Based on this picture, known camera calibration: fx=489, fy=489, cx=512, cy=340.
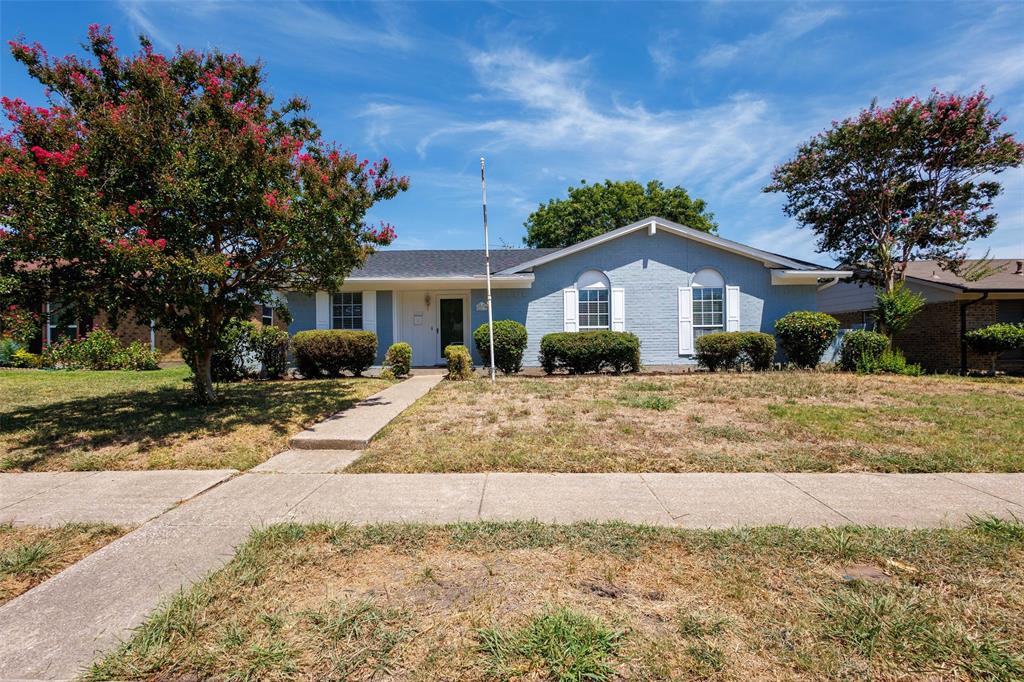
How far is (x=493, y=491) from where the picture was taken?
4.44m

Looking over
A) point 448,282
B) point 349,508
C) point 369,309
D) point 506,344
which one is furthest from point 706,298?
point 349,508

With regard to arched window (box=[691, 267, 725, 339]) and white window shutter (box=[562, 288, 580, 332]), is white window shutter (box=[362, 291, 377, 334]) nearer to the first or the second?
white window shutter (box=[562, 288, 580, 332])

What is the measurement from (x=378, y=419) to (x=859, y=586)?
6.21m

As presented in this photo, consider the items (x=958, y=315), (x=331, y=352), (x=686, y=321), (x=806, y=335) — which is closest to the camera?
(x=331, y=352)

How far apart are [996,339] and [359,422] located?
18.0 metres

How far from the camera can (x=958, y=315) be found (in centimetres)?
1639

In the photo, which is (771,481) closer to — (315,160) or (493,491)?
(493,491)

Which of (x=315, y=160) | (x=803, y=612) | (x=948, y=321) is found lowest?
(x=803, y=612)

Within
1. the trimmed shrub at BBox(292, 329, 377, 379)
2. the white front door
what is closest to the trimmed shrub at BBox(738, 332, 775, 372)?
the white front door

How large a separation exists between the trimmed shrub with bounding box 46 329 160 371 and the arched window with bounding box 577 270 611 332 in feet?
46.6

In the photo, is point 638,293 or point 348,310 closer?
point 638,293

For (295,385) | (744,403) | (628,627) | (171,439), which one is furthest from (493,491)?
(295,385)

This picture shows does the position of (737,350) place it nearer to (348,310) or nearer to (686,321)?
(686,321)

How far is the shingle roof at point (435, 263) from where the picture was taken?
1550 cm
